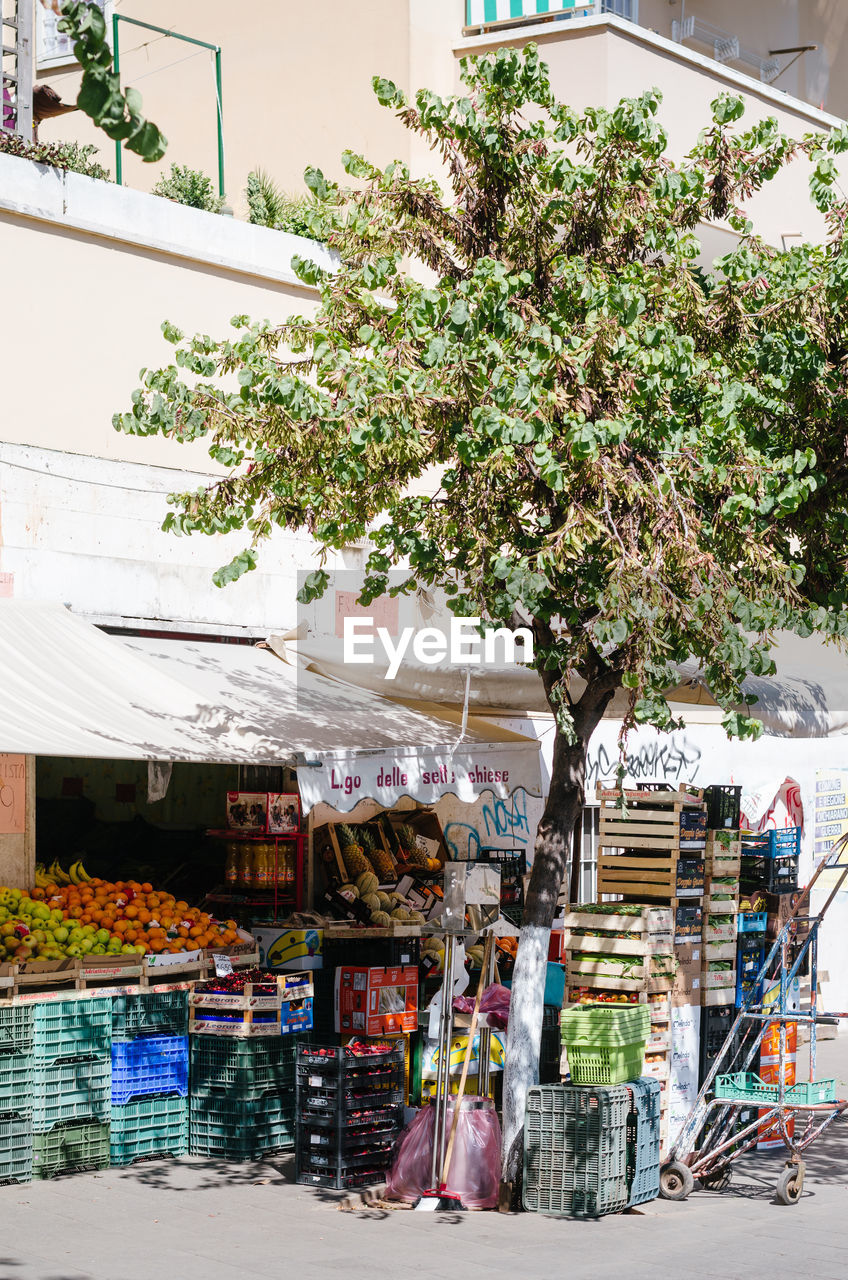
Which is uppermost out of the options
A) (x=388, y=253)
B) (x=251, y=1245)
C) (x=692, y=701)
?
(x=388, y=253)

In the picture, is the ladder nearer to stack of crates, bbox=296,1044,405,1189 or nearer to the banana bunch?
the banana bunch

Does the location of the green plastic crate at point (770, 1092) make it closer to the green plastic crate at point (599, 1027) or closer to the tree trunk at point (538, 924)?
the green plastic crate at point (599, 1027)

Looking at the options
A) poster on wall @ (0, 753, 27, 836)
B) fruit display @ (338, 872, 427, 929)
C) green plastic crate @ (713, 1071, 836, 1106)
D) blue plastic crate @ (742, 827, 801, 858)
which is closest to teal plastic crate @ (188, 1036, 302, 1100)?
fruit display @ (338, 872, 427, 929)

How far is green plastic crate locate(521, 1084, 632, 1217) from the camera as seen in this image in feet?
26.2

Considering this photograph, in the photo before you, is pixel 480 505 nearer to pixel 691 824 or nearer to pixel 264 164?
pixel 691 824

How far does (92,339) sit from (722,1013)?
682 centimetres

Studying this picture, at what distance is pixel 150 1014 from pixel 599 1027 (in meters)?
2.80

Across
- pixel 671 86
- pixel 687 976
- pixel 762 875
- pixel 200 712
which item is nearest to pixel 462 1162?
pixel 687 976

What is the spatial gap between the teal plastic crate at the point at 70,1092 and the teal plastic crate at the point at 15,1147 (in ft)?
0.21

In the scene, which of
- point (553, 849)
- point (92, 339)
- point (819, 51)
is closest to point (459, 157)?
point (92, 339)

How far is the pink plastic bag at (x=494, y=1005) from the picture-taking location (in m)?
9.59

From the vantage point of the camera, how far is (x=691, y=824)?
31.4 feet

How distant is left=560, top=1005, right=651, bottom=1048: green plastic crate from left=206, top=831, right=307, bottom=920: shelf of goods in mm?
3539

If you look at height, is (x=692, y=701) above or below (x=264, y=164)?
below
